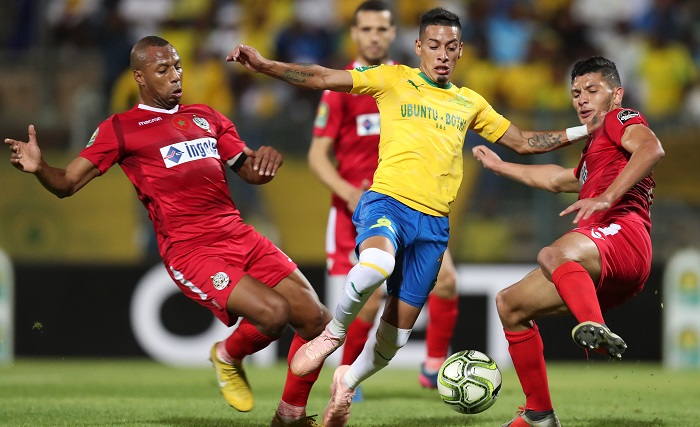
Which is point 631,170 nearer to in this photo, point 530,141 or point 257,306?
point 530,141

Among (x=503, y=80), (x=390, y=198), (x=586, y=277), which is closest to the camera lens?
(x=586, y=277)

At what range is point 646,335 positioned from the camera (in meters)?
10.9

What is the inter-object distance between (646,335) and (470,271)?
1919 millimetres

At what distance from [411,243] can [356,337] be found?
1722mm

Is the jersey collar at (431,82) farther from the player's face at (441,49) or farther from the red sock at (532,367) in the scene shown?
the red sock at (532,367)

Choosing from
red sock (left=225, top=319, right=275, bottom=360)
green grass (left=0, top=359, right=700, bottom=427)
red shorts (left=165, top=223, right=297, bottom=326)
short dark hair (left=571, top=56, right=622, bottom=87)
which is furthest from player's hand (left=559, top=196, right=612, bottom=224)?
red sock (left=225, top=319, right=275, bottom=360)

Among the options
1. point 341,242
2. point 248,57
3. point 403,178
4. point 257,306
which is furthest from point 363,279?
point 341,242

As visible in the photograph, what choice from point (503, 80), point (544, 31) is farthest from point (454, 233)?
point (544, 31)

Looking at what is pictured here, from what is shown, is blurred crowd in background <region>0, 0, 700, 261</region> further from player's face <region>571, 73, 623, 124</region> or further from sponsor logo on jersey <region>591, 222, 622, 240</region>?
sponsor logo on jersey <region>591, 222, 622, 240</region>

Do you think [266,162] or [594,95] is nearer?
[594,95]

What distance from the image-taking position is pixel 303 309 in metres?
6.31

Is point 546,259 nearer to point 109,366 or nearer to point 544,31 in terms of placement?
point 109,366

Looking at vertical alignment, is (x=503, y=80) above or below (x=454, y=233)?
above

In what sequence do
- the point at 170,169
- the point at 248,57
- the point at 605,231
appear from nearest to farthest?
the point at 248,57 → the point at 605,231 → the point at 170,169
